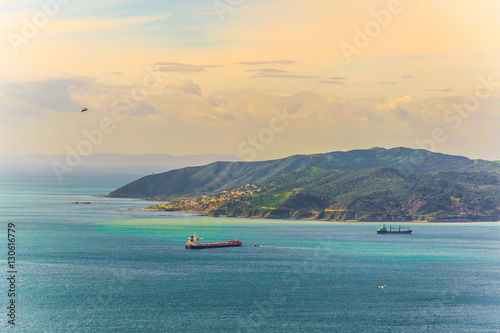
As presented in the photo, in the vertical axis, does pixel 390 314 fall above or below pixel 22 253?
below

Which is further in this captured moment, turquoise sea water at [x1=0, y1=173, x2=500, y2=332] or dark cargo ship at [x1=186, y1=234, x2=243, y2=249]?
dark cargo ship at [x1=186, y1=234, x2=243, y2=249]

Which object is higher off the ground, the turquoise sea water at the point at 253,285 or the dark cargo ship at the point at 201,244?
the dark cargo ship at the point at 201,244

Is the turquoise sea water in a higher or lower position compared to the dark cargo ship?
lower

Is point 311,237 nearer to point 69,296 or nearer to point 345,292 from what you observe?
point 345,292

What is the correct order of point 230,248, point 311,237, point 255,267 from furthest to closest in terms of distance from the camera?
point 311,237, point 230,248, point 255,267

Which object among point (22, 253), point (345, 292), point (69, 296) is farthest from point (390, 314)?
point (22, 253)

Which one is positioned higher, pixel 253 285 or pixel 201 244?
pixel 201 244

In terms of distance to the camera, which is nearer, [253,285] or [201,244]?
[253,285]

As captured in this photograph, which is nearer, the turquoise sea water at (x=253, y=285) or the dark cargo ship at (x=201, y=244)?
the turquoise sea water at (x=253, y=285)
